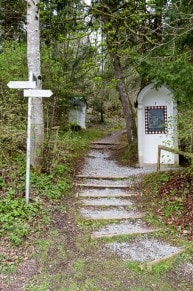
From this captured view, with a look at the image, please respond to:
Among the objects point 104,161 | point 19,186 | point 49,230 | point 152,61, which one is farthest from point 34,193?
point 104,161

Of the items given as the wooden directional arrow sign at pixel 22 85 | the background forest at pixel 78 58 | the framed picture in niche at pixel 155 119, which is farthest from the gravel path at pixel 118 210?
the wooden directional arrow sign at pixel 22 85

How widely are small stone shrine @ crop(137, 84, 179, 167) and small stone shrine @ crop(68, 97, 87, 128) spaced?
552 cm

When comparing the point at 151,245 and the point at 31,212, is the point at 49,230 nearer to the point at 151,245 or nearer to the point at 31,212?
the point at 31,212

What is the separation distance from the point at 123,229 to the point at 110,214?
655mm

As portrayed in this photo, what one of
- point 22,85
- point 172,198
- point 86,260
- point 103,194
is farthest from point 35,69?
point 86,260

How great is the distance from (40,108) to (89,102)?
54.2 feet

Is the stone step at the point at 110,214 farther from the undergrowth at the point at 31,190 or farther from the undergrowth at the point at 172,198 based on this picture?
the undergrowth at the point at 31,190

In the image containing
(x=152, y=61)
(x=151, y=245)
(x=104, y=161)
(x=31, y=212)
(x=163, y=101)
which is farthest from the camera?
(x=104, y=161)

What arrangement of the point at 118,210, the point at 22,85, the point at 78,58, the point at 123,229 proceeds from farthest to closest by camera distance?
the point at 78,58 < the point at 118,210 < the point at 22,85 < the point at 123,229

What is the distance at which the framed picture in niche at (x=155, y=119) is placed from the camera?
966 cm

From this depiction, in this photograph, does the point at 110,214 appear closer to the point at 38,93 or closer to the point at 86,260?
the point at 86,260

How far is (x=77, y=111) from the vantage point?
65.7 feet

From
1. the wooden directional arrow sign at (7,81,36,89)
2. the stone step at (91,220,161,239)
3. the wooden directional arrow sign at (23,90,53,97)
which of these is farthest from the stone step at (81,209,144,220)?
the wooden directional arrow sign at (7,81,36,89)

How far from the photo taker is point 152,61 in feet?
19.3
